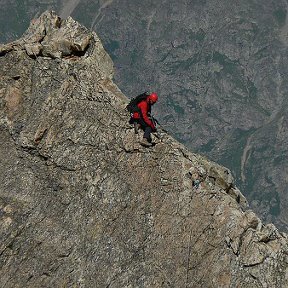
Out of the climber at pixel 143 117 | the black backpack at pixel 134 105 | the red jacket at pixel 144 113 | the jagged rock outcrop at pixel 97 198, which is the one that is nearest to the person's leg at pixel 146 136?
the climber at pixel 143 117

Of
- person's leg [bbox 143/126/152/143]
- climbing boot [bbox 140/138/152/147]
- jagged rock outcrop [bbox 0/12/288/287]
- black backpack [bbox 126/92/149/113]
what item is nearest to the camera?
jagged rock outcrop [bbox 0/12/288/287]

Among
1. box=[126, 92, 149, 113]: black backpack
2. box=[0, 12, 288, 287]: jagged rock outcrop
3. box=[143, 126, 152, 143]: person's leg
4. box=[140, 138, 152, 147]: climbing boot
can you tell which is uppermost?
box=[126, 92, 149, 113]: black backpack

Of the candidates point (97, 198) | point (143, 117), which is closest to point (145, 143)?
point (143, 117)

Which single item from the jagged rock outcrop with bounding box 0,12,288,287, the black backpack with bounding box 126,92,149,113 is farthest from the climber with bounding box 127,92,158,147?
the jagged rock outcrop with bounding box 0,12,288,287

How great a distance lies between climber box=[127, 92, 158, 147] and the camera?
3331cm

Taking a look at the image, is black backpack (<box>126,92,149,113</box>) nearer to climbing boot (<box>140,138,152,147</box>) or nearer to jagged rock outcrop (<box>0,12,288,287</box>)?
jagged rock outcrop (<box>0,12,288,287</box>)

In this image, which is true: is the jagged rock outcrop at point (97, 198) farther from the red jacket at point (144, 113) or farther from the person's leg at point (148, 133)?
the red jacket at point (144, 113)

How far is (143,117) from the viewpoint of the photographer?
33.3 meters

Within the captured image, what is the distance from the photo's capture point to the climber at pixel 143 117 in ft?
109

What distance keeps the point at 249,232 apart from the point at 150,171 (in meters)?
8.13

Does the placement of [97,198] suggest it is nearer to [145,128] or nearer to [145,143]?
[145,143]

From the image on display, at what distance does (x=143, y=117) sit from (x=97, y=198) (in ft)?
22.5

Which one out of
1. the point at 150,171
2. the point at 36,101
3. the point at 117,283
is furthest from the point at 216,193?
the point at 36,101

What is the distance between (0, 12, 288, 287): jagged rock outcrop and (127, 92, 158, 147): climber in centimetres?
67
